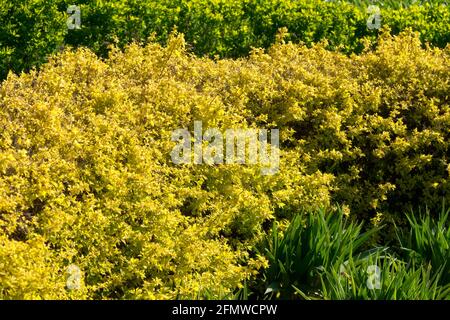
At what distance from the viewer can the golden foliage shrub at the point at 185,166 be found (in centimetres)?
531

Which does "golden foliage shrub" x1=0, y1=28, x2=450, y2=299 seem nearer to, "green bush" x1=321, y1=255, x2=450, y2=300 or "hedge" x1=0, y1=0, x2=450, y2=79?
"green bush" x1=321, y1=255, x2=450, y2=300

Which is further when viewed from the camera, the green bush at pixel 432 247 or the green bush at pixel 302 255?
the green bush at pixel 432 247

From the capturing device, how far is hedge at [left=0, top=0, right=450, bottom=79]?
881 centimetres

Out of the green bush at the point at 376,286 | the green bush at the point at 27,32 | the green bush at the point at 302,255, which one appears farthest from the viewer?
the green bush at the point at 27,32

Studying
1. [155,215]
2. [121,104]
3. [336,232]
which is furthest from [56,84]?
[336,232]

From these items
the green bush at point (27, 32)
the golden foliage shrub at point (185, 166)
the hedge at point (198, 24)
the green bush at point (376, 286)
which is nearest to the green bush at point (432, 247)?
the green bush at point (376, 286)

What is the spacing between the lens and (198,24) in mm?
9570

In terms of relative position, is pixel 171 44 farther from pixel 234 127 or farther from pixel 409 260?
pixel 409 260

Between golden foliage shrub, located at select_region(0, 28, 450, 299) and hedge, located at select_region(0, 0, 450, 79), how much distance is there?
152 cm

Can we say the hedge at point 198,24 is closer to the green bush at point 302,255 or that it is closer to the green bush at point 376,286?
the green bush at point 302,255

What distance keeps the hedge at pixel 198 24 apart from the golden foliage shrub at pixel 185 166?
59.8 inches

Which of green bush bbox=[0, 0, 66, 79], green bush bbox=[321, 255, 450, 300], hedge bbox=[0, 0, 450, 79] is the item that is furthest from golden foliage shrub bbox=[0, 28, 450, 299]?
green bush bbox=[0, 0, 66, 79]

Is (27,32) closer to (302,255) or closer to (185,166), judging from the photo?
(185,166)
